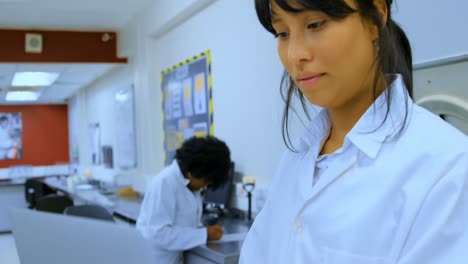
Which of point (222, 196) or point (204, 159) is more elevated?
point (204, 159)

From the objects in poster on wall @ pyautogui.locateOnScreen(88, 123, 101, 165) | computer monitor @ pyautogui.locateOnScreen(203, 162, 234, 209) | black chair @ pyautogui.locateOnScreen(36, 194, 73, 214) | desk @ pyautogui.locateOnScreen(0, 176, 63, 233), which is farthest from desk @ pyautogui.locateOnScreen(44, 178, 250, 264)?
desk @ pyautogui.locateOnScreen(0, 176, 63, 233)

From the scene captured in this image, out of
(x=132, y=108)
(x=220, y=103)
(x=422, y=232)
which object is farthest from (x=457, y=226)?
(x=132, y=108)

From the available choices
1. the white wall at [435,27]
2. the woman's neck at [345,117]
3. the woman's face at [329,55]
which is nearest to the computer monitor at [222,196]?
the white wall at [435,27]

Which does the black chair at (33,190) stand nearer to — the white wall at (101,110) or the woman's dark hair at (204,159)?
the white wall at (101,110)

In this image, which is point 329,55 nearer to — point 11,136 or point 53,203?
point 53,203

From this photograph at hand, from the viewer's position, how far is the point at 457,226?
0.55 m

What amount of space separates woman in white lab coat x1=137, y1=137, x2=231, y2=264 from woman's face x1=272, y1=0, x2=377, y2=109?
6.42 feet

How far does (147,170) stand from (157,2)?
171 centimetres

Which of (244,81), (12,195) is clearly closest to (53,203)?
(244,81)

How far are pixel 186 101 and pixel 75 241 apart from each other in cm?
353

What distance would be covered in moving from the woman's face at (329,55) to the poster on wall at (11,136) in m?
10.7

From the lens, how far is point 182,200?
104 inches

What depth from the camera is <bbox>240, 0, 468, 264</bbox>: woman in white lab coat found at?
1.84 feet

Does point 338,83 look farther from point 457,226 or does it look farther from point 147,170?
point 147,170
